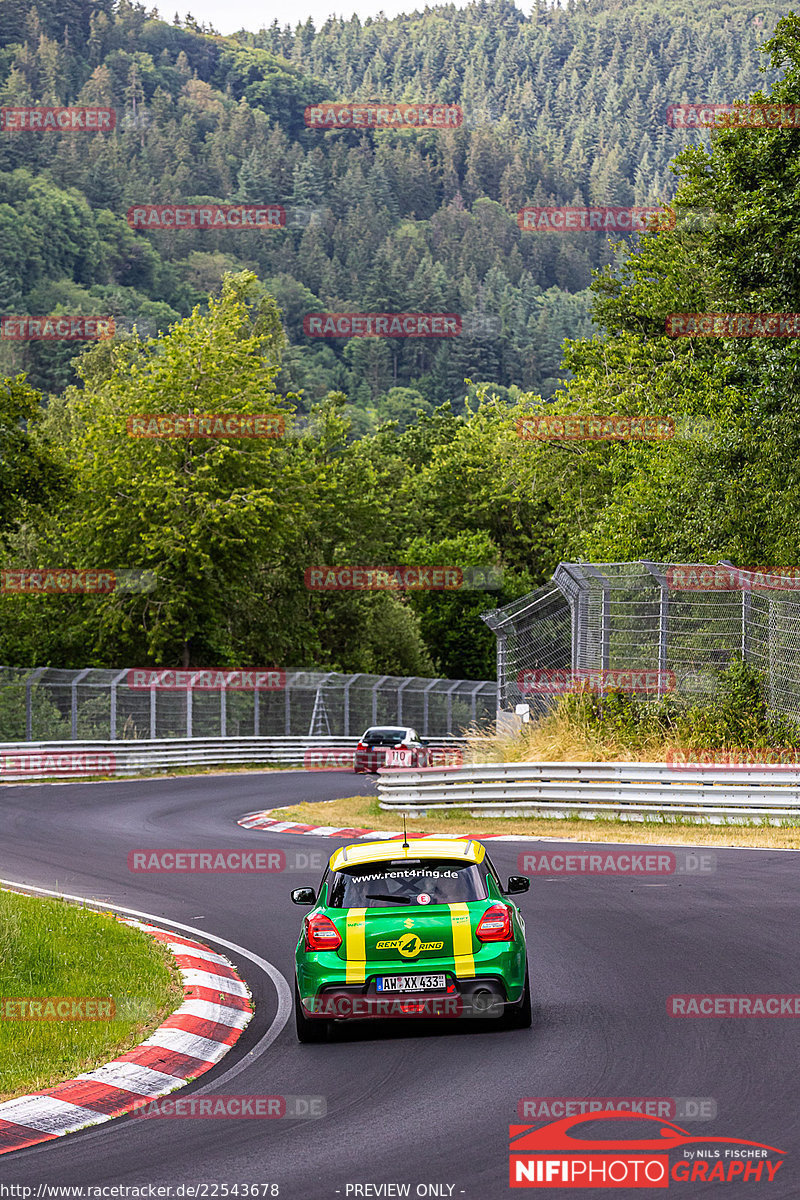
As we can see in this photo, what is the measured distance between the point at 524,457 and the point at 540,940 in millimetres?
37019

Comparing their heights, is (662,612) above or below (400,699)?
above

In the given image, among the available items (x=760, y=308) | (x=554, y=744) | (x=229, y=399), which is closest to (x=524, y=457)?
(x=229, y=399)

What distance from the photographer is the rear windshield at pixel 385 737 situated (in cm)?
3741

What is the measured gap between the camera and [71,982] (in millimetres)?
10406

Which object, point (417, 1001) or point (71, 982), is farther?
point (71, 982)

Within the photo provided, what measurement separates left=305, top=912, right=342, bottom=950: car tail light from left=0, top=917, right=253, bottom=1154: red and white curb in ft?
2.68

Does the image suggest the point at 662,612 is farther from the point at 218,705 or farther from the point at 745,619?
the point at 218,705

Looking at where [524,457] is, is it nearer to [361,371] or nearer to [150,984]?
[150,984]

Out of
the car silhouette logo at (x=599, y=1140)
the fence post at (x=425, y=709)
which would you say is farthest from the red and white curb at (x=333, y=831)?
the fence post at (x=425, y=709)

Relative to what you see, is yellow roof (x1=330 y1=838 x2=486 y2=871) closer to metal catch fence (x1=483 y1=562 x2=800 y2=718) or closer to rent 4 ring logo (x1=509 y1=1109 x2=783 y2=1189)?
rent 4 ring logo (x1=509 y1=1109 x2=783 y2=1189)

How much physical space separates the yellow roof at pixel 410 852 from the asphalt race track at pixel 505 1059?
110 cm

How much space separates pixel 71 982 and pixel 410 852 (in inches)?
115

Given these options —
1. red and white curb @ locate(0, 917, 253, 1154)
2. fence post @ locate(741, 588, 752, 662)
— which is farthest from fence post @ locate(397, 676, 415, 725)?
red and white curb @ locate(0, 917, 253, 1154)

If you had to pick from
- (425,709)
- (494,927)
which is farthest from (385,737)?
(494,927)
